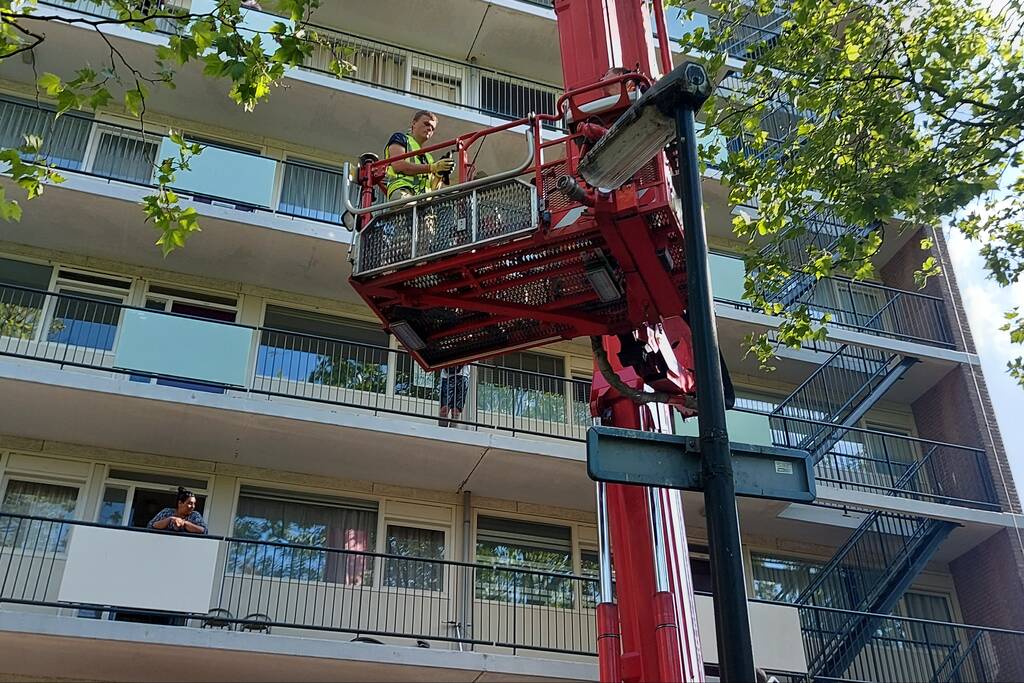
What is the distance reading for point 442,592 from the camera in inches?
578

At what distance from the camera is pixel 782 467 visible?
16.3ft

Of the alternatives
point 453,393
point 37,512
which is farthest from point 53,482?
point 453,393

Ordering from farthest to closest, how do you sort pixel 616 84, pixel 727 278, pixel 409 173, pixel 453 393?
pixel 727 278 < pixel 453 393 < pixel 409 173 < pixel 616 84

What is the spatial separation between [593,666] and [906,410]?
33.0 ft

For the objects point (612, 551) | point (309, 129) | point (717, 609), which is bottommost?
point (717, 609)

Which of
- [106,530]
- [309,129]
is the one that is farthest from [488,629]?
[309,129]

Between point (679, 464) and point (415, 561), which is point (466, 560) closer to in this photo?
point (415, 561)

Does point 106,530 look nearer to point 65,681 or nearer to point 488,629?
point 65,681

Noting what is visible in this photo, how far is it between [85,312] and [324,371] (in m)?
3.66

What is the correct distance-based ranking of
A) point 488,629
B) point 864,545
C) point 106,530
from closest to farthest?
point 106,530
point 488,629
point 864,545

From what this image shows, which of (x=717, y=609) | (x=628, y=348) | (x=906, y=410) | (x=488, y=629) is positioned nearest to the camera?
(x=717, y=609)

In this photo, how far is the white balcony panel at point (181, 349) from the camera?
1384 cm

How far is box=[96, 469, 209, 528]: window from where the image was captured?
1420 centimetres

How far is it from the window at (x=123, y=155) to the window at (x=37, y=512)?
5.14 m
